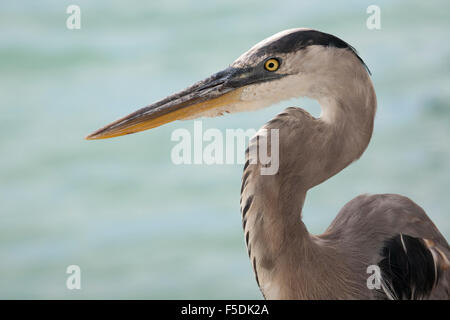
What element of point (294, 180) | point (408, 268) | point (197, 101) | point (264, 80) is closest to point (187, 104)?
point (197, 101)

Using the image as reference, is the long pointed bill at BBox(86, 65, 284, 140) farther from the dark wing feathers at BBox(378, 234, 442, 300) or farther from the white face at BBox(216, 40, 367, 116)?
the dark wing feathers at BBox(378, 234, 442, 300)

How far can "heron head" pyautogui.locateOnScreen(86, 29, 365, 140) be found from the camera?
4.46 feet

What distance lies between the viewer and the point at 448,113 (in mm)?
4852

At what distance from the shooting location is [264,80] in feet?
4.58

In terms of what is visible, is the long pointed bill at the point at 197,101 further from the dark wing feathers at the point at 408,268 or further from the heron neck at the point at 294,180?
the dark wing feathers at the point at 408,268

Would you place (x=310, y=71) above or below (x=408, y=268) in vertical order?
above

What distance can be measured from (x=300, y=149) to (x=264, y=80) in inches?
6.5

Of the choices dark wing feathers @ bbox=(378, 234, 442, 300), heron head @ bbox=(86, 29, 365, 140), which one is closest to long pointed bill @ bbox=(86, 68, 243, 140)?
heron head @ bbox=(86, 29, 365, 140)

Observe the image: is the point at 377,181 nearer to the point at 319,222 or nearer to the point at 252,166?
the point at 319,222

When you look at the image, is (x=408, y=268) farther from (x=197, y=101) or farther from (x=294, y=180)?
(x=197, y=101)

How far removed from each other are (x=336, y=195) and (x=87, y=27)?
8.99ft

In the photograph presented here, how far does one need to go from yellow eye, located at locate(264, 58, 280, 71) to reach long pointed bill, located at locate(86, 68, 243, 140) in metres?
0.06

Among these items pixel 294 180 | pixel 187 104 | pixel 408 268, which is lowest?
pixel 408 268

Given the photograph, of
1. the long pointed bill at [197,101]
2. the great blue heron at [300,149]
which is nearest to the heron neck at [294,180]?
the great blue heron at [300,149]
